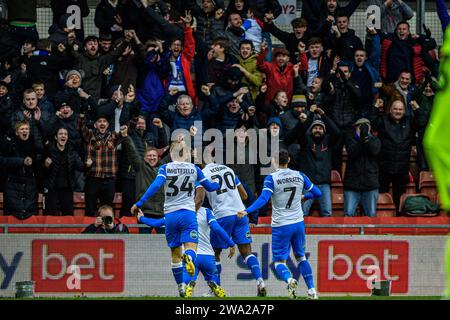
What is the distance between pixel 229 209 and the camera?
14.7 meters

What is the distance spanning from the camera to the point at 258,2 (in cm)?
1836

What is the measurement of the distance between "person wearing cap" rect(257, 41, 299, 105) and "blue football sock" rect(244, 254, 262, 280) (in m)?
3.54

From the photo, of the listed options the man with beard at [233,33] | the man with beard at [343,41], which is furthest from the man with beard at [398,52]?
the man with beard at [233,33]

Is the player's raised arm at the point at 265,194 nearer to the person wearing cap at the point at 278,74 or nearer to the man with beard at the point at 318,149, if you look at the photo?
the man with beard at the point at 318,149

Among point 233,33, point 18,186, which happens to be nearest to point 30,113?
point 18,186

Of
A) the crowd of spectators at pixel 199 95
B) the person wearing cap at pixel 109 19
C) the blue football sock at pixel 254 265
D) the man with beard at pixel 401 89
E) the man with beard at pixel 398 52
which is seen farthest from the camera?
the man with beard at pixel 398 52

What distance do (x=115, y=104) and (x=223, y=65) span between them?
195cm

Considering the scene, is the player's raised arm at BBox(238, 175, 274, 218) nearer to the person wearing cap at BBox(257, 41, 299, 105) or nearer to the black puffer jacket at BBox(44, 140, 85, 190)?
the black puffer jacket at BBox(44, 140, 85, 190)

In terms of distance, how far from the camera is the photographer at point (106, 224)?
15.0 m

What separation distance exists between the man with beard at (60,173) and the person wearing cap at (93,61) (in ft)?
4.60

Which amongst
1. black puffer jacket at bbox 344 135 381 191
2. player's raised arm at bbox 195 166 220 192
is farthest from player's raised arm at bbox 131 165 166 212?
black puffer jacket at bbox 344 135 381 191

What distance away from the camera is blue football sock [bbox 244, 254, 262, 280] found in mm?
14211

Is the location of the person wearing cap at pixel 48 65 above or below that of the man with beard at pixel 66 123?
above
